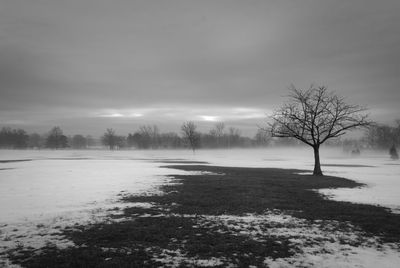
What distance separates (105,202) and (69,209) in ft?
6.65

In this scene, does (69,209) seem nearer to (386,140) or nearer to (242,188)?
(242,188)

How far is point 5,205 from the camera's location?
47.8ft

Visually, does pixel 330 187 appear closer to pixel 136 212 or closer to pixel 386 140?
pixel 136 212

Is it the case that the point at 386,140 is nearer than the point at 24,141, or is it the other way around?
the point at 386,140

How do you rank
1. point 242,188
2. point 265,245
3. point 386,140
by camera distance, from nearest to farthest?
point 265,245, point 242,188, point 386,140

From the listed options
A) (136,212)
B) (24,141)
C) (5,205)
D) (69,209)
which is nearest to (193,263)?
(136,212)

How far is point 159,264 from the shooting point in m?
7.09

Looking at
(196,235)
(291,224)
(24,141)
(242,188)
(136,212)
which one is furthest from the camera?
(24,141)

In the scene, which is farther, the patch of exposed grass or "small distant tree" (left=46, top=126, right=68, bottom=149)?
"small distant tree" (left=46, top=126, right=68, bottom=149)

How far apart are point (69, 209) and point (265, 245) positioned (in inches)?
369

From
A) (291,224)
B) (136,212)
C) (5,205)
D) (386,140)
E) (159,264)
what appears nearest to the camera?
(159,264)

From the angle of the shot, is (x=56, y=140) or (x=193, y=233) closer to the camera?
(x=193, y=233)

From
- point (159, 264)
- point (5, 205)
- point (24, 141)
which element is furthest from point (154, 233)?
point (24, 141)

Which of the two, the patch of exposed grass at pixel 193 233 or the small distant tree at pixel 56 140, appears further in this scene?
the small distant tree at pixel 56 140
